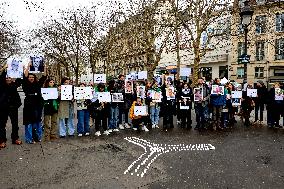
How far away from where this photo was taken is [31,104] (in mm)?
10023

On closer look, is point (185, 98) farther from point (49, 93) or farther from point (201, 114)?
point (49, 93)

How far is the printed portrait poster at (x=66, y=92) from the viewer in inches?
429

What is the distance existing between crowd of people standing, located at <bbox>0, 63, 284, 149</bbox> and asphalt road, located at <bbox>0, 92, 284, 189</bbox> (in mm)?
716

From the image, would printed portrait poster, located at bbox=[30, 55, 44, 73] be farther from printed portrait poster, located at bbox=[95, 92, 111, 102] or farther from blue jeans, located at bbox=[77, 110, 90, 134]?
printed portrait poster, located at bbox=[95, 92, 111, 102]

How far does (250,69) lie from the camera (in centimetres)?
4641

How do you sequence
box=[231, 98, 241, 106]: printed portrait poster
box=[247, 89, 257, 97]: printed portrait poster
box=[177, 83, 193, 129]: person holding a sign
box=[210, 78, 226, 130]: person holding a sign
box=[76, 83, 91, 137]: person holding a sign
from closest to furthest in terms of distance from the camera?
box=[76, 83, 91, 137]: person holding a sign → box=[210, 78, 226, 130]: person holding a sign → box=[177, 83, 193, 129]: person holding a sign → box=[231, 98, 241, 106]: printed portrait poster → box=[247, 89, 257, 97]: printed portrait poster

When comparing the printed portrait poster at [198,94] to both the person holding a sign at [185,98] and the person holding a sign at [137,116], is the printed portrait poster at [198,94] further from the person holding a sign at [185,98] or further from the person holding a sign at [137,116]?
the person holding a sign at [137,116]

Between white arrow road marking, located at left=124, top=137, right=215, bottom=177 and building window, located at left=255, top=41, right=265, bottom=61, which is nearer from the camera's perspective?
white arrow road marking, located at left=124, top=137, right=215, bottom=177

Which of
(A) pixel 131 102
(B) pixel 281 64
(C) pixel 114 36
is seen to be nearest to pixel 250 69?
(B) pixel 281 64

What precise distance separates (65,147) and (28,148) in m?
1.00

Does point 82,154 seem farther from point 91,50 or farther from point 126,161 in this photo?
point 91,50

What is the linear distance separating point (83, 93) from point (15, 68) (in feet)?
8.56

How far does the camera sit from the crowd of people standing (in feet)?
32.5

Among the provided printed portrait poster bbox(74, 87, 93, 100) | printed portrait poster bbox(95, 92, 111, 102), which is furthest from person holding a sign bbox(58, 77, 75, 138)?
printed portrait poster bbox(95, 92, 111, 102)
